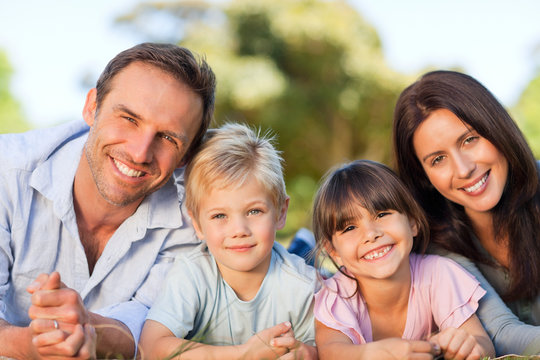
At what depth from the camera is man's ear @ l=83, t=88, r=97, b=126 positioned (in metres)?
2.99

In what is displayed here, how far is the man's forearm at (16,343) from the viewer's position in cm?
211

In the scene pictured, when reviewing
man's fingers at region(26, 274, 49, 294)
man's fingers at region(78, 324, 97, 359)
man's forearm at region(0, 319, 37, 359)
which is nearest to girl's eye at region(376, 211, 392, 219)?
man's fingers at region(78, 324, 97, 359)

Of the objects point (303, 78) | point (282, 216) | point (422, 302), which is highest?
point (303, 78)

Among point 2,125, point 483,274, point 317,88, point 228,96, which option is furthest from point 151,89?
point 2,125

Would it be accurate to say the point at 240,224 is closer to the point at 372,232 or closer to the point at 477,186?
the point at 372,232

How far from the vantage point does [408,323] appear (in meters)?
2.63

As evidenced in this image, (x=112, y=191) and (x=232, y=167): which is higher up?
(x=232, y=167)

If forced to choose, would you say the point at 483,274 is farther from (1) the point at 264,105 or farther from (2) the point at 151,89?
(1) the point at 264,105

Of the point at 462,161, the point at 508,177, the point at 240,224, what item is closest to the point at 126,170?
the point at 240,224

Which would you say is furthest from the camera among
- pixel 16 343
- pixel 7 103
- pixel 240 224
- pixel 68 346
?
pixel 7 103

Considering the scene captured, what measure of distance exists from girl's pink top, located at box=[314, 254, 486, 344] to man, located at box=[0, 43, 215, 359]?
0.91m

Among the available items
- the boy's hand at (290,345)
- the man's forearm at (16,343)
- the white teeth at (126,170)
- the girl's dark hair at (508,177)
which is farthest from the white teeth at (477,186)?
the man's forearm at (16,343)

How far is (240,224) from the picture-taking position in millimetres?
2535

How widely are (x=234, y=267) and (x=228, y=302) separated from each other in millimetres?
208
